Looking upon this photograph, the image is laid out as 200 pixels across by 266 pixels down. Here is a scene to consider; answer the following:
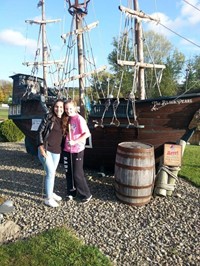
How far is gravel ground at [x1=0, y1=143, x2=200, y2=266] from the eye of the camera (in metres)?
3.76

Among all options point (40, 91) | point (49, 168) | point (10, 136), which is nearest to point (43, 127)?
point (49, 168)

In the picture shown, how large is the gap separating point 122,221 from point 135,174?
0.94 meters

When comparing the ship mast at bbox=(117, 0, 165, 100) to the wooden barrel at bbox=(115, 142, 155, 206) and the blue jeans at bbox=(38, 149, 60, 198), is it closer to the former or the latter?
the wooden barrel at bbox=(115, 142, 155, 206)

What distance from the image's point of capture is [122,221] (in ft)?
15.5

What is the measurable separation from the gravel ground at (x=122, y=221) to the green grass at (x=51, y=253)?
8.9 inches

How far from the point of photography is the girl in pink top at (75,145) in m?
5.37

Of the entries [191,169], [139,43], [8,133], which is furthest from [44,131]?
[8,133]

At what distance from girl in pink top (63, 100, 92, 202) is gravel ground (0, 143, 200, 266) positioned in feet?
1.09

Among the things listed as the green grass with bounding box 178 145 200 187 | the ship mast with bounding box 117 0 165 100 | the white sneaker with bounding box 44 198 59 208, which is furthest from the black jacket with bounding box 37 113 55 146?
the green grass with bounding box 178 145 200 187

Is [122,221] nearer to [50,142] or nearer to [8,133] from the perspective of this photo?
[50,142]

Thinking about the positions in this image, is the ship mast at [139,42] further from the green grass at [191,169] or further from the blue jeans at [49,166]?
→ the blue jeans at [49,166]

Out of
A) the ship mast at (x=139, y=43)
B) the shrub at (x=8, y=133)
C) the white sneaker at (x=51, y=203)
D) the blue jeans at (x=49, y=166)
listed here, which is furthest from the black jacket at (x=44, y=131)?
the shrub at (x=8, y=133)

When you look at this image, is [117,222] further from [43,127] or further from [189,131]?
[189,131]

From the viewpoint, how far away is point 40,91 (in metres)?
12.2
